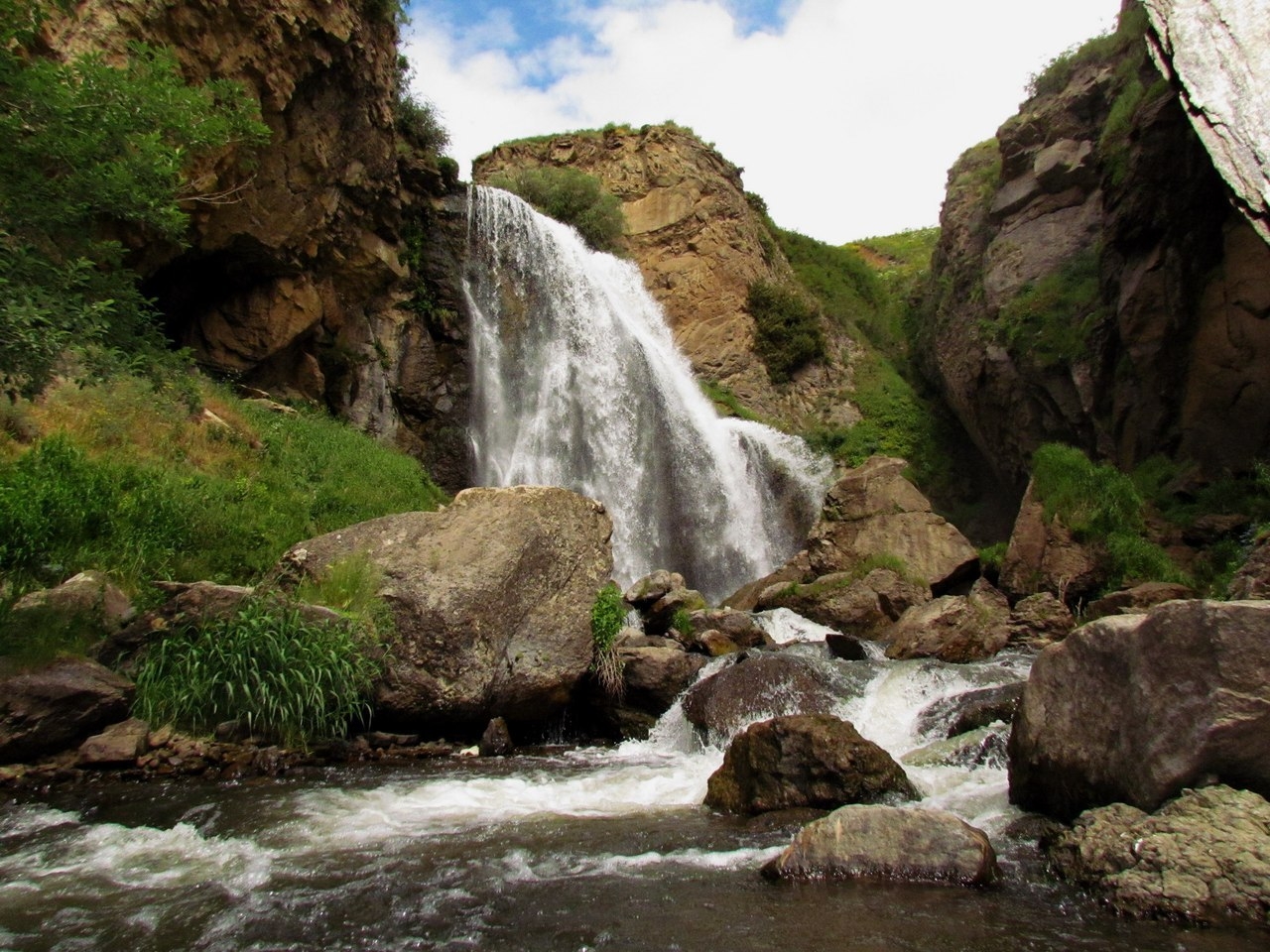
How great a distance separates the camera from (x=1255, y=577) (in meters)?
9.76

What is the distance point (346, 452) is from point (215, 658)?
8.27 meters

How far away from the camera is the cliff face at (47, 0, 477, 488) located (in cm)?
1347

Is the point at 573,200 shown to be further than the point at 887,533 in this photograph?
Yes

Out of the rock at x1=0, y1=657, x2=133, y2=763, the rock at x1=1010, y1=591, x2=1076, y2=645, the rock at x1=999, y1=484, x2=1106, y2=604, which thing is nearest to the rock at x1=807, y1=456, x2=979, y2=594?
the rock at x1=999, y1=484, x2=1106, y2=604

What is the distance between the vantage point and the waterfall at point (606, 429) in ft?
68.6

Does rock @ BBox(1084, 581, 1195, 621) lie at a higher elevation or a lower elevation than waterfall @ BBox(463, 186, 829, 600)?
lower

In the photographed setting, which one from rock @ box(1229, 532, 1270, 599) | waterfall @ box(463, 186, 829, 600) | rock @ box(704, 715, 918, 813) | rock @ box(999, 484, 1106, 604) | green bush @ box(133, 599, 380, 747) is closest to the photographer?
rock @ box(704, 715, 918, 813)

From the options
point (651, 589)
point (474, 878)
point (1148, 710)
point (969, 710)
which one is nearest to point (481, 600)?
point (474, 878)

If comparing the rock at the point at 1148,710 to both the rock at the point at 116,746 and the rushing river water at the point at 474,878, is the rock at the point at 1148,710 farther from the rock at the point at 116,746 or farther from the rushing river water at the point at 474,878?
the rock at the point at 116,746

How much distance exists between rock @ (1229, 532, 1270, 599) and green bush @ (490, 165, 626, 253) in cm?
2447

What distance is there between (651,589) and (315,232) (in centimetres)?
1006

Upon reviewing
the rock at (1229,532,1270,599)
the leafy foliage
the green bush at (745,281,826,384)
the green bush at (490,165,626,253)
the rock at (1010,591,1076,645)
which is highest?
the green bush at (490,165,626,253)

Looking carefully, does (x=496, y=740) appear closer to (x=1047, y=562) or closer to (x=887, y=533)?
(x=1047, y=562)

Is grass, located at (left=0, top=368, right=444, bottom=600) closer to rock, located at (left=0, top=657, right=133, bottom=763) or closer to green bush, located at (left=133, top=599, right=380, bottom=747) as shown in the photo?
rock, located at (left=0, top=657, right=133, bottom=763)
